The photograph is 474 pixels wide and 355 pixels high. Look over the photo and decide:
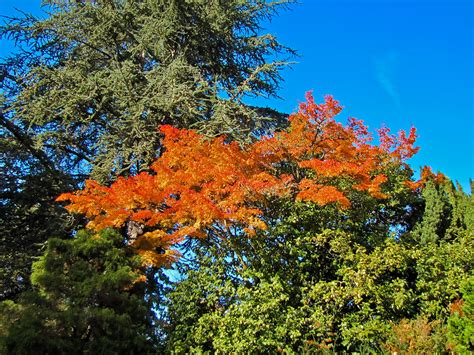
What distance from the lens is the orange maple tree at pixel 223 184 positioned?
720 cm

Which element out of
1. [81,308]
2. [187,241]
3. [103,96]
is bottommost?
[81,308]

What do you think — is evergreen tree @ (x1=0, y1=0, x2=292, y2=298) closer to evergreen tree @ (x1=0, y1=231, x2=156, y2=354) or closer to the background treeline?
the background treeline

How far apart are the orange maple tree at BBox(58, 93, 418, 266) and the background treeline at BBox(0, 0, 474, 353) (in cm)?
39

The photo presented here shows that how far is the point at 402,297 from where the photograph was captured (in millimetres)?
6746

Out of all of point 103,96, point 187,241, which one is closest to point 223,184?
point 187,241

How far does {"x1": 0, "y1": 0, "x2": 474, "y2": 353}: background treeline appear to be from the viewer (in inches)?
236

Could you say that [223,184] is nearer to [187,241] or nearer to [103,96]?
[187,241]

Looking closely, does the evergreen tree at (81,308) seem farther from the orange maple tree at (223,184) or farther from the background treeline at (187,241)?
the orange maple tree at (223,184)

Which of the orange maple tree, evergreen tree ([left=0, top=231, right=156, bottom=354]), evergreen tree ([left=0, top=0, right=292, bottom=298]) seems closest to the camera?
evergreen tree ([left=0, top=231, right=156, bottom=354])

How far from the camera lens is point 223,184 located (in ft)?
24.1

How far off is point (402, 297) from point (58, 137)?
326 inches

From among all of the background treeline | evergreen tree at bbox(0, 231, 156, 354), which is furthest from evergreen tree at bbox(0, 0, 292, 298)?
evergreen tree at bbox(0, 231, 156, 354)

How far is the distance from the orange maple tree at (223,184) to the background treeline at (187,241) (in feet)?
1.27

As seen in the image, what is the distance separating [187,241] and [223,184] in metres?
2.52
